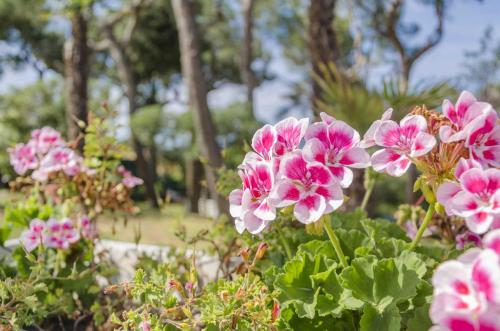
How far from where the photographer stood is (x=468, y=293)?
0.81m

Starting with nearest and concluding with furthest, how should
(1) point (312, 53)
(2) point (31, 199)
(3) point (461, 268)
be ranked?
(3) point (461, 268) < (2) point (31, 199) < (1) point (312, 53)

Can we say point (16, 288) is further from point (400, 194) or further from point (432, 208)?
point (400, 194)

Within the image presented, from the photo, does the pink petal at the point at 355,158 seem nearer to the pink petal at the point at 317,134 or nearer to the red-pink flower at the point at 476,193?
the pink petal at the point at 317,134

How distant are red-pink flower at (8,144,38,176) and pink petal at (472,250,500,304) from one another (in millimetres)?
2276

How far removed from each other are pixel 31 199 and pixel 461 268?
7.68ft

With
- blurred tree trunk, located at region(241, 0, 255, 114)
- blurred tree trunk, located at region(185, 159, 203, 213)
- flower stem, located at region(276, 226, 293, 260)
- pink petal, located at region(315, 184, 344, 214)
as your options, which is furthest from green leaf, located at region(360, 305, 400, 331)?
blurred tree trunk, located at region(185, 159, 203, 213)

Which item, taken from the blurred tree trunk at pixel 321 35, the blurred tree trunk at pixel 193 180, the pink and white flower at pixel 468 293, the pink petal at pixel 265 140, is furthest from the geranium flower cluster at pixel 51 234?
the blurred tree trunk at pixel 193 180

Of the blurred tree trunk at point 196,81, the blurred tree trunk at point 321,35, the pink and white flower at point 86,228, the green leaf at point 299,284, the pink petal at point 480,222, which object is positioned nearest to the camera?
the pink petal at point 480,222

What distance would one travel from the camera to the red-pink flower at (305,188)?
1130 millimetres

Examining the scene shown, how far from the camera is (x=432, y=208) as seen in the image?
1291mm

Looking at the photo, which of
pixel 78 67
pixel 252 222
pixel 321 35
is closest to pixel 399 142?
pixel 252 222

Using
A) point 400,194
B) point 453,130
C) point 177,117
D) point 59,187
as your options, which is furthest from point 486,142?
point 400,194

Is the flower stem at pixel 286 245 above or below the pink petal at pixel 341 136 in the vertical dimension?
below

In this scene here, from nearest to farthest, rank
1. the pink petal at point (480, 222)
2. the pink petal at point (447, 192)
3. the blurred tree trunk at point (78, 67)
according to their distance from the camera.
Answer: the pink petal at point (480, 222) → the pink petal at point (447, 192) → the blurred tree trunk at point (78, 67)
